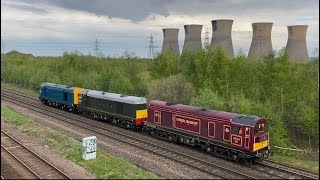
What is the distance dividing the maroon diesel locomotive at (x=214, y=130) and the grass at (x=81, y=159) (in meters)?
6.35

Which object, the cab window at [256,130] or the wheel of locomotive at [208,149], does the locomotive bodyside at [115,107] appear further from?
the cab window at [256,130]

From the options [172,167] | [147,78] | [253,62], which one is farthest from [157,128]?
[147,78]

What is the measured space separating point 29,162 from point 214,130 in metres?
12.7

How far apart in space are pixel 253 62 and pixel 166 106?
1583 centimetres

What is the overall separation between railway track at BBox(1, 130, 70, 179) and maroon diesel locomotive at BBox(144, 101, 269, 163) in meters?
10.7

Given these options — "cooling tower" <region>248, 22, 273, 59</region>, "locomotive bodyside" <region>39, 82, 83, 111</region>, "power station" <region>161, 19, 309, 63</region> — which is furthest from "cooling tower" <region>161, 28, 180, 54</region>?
"locomotive bodyside" <region>39, 82, 83, 111</region>

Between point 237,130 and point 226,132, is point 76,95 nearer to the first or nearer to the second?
point 226,132

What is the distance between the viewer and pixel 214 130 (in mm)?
23906

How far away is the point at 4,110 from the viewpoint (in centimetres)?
4147

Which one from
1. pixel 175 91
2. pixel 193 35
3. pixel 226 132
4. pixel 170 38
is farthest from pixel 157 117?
pixel 170 38

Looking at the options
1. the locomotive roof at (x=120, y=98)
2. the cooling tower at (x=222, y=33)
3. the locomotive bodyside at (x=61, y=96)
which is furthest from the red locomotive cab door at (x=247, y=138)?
the cooling tower at (x=222, y=33)

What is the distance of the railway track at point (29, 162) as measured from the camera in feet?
61.3

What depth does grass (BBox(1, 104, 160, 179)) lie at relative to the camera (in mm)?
18875

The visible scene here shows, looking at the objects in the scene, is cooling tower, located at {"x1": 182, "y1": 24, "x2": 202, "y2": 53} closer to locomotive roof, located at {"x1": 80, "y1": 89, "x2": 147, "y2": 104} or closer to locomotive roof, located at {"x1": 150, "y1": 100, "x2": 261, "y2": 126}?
locomotive roof, located at {"x1": 80, "y1": 89, "x2": 147, "y2": 104}
